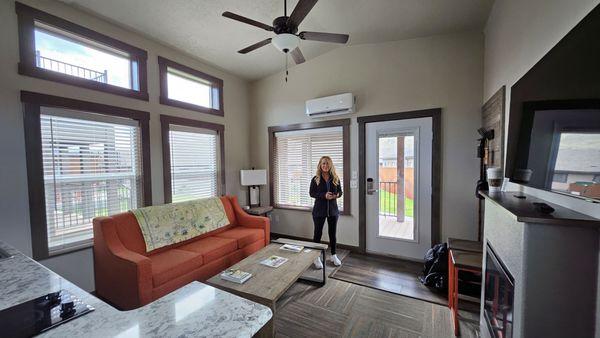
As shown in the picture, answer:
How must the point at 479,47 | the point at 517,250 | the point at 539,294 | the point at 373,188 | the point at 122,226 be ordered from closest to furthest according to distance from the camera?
the point at 539,294, the point at 517,250, the point at 122,226, the point at 479,47, the point at 373,188

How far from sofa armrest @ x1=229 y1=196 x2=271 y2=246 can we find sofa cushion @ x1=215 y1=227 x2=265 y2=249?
0.08 metres

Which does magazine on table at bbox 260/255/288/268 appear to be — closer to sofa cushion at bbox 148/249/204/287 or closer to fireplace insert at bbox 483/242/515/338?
sofa cushion at bbox 148/249/204/287

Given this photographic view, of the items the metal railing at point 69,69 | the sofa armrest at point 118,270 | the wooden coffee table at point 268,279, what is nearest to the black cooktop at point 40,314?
the wooden coffee table at point 268,279

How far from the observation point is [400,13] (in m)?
2.65

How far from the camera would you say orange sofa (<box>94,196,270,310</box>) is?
83.4 inches

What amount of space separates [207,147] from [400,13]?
3244 millimetres

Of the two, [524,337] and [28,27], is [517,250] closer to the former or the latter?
[524,337]

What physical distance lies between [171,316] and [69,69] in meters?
2.95

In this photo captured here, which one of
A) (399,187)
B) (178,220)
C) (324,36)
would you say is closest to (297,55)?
(324,36)

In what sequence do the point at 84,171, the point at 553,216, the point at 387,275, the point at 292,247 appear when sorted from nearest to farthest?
the point at 553,216, the point at 84,171, the point at 292,247, the point at 387,275

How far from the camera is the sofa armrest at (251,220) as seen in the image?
3.52m

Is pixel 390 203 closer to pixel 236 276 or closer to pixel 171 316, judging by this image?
pixel 236 276

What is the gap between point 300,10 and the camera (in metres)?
1.82

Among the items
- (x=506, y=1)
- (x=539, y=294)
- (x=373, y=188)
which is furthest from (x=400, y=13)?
(x=539, y=294)
